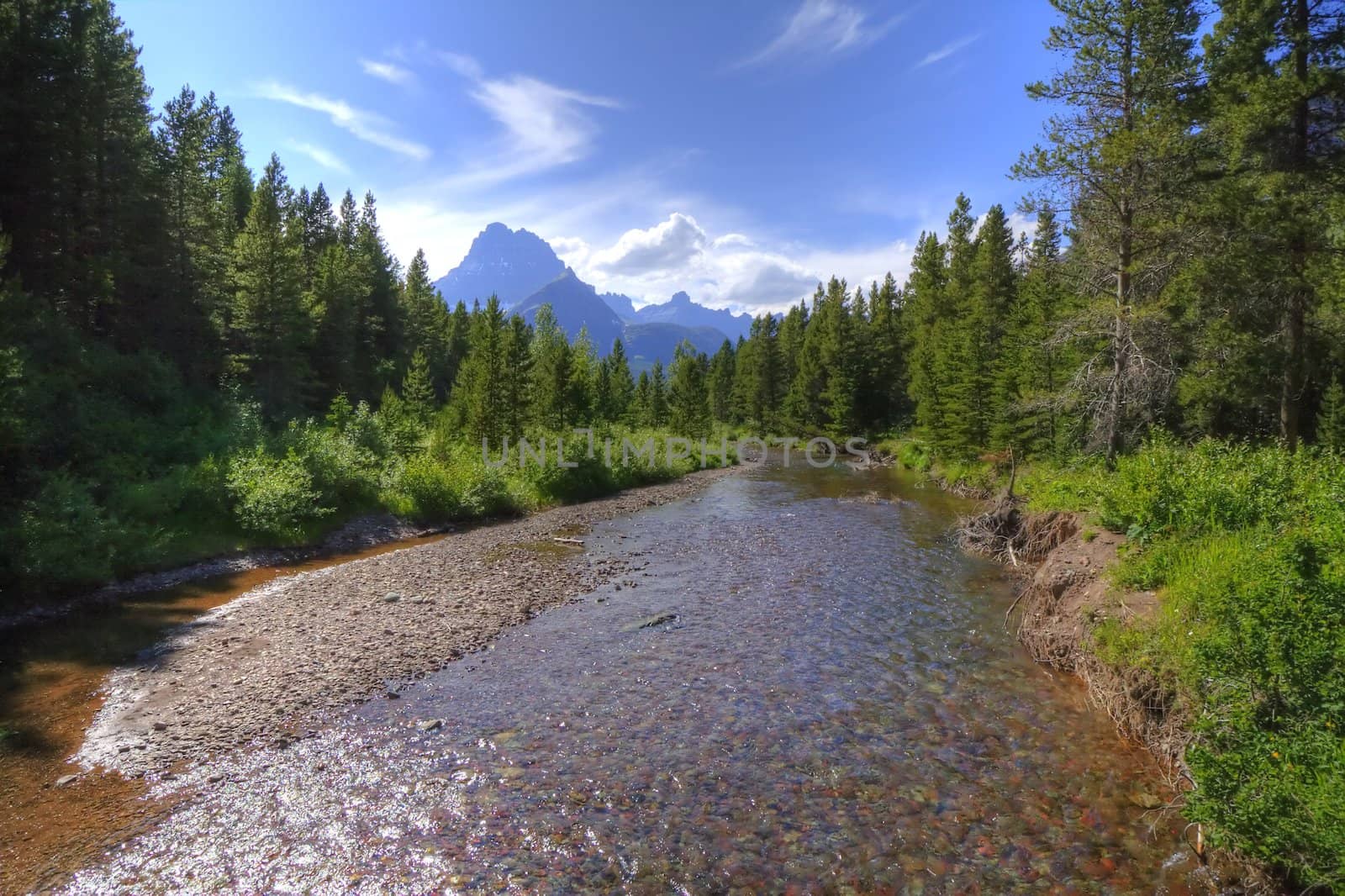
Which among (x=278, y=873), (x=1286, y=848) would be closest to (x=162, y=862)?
(x=278, y=873)

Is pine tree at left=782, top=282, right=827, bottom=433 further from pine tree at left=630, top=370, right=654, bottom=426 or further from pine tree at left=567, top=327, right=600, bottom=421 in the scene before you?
pine tree at left=567, top=327, right=600, bottom=421

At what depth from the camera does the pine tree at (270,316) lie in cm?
3406

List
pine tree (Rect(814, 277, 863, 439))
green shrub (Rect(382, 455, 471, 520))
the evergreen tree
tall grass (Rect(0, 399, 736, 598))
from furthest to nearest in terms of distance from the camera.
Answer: pine tree (Rect(814, 277, 863, 439)), green shrub (Rect(382, 455, 471, 520)), the evergreen tree, tall grass (Rect(0, 399, 736, 598))

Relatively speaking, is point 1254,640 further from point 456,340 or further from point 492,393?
point 456,340

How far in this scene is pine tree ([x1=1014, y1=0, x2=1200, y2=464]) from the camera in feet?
52.9

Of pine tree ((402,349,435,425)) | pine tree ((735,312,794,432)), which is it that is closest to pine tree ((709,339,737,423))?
pine tree ((735,312,794,432))

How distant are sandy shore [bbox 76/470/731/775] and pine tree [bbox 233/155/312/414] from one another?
22.4 metres

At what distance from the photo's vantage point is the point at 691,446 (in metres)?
51.4

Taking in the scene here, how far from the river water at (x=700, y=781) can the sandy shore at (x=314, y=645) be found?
769 millimetres

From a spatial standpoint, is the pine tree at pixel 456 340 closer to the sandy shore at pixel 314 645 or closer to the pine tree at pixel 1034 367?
the sandy shore at pixel 314 645

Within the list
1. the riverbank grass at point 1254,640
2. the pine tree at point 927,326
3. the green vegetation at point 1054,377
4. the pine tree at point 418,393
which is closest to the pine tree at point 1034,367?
the green vegetation at point 1054,377

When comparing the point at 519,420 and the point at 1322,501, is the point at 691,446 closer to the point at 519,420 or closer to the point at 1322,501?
the point at 519,420

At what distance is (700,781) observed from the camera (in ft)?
24.9

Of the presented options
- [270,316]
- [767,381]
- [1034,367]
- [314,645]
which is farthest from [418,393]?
[767,381]
